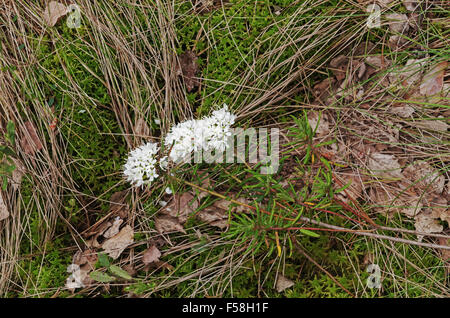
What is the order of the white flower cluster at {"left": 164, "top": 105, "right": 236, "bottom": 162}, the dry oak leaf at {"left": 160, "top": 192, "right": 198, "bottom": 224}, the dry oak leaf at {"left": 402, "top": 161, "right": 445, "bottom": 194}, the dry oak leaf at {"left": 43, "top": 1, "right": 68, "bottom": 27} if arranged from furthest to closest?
the dry oak leaf at {"left": 43, "top": 1, "right": 68, "bottom": 27} < the dry oak leaf at {"left": 160, "top": 192, "right": 198, "bottom": 224} < the dry oak leaf at {"left": 402, "top": 161, "right": 445, "bottom": 194} < the white flower cluster at {"left": 164, "top": 105, "right": 236, "bottom": 162}

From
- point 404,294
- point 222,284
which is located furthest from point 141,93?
point 404,294

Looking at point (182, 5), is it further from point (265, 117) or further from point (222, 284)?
point (222, 284)

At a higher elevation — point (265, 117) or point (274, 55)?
point (274, 55)

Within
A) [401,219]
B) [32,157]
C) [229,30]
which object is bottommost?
[401,219]

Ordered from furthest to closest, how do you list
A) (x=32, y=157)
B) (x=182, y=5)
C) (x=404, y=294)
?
1. (x=182, y=5)
2. (x=32, y=157)
3. (x=404, y=294)

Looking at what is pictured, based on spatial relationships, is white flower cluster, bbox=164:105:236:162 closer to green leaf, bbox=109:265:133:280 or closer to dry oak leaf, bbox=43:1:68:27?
green leaf, bbox=109:265:133:280

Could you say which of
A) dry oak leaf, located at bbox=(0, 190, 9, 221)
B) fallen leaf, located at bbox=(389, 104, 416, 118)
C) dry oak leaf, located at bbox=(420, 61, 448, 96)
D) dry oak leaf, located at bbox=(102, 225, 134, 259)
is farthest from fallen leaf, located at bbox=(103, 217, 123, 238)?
dry oak leaf, located at bbox=(420, 61, 448, 96)

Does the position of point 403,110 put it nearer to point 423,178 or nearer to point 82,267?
point 423,178
